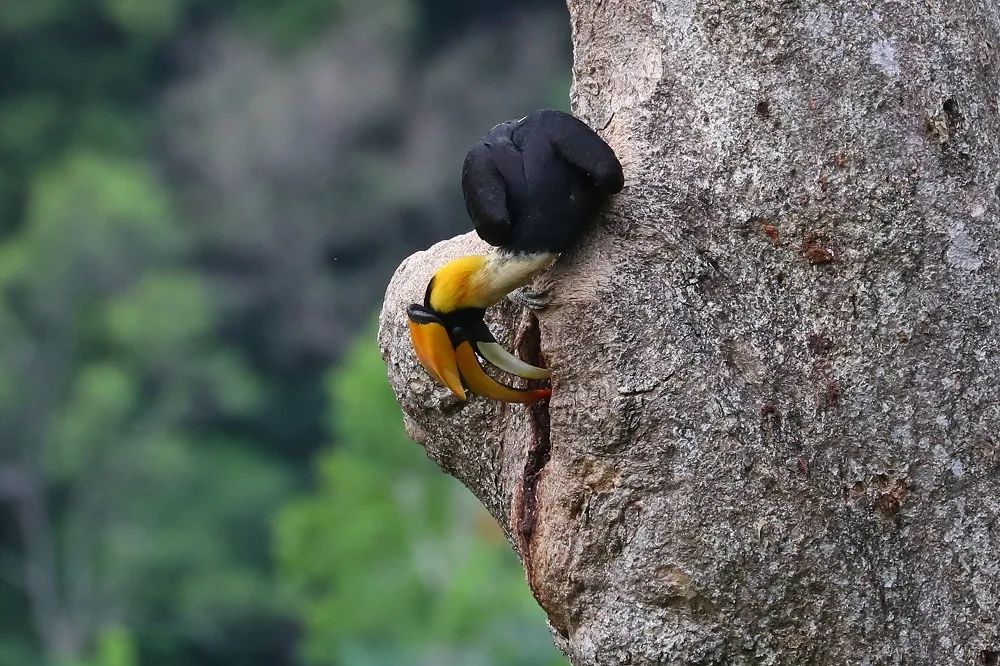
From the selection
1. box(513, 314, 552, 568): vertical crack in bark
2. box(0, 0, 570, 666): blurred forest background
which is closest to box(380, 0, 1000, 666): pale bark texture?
box(513, 314, 552, 568): vertical crack in bark

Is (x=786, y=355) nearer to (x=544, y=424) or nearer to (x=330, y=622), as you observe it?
(x=544, y=424)

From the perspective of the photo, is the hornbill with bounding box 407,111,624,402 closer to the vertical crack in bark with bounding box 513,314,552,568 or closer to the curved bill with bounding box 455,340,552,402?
the curved bill with bounding box 455,340,552,402

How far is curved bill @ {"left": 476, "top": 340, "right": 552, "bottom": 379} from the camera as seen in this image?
8.72 feet

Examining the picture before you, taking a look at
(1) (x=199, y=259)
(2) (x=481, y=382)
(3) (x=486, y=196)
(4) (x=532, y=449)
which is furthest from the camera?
(1) (x=199, y=259)

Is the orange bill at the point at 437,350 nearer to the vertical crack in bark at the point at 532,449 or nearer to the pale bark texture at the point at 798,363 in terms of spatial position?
the pale bark texture at the point at 798,363

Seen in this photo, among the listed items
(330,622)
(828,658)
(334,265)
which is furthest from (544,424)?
(334,265)

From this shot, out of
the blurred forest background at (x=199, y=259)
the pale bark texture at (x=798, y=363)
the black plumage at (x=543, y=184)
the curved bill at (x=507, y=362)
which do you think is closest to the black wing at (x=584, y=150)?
the black plumage at (x=543, y=184)

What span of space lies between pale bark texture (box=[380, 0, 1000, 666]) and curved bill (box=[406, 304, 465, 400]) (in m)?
0.20

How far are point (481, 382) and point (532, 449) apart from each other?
0.27 metres

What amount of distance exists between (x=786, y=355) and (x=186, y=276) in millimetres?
17718

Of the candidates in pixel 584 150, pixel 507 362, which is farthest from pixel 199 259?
pixel 584 150

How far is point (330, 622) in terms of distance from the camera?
1166 centimetres

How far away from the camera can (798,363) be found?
8.57 ft

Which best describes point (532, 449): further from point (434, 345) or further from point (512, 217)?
point (512, 217)
